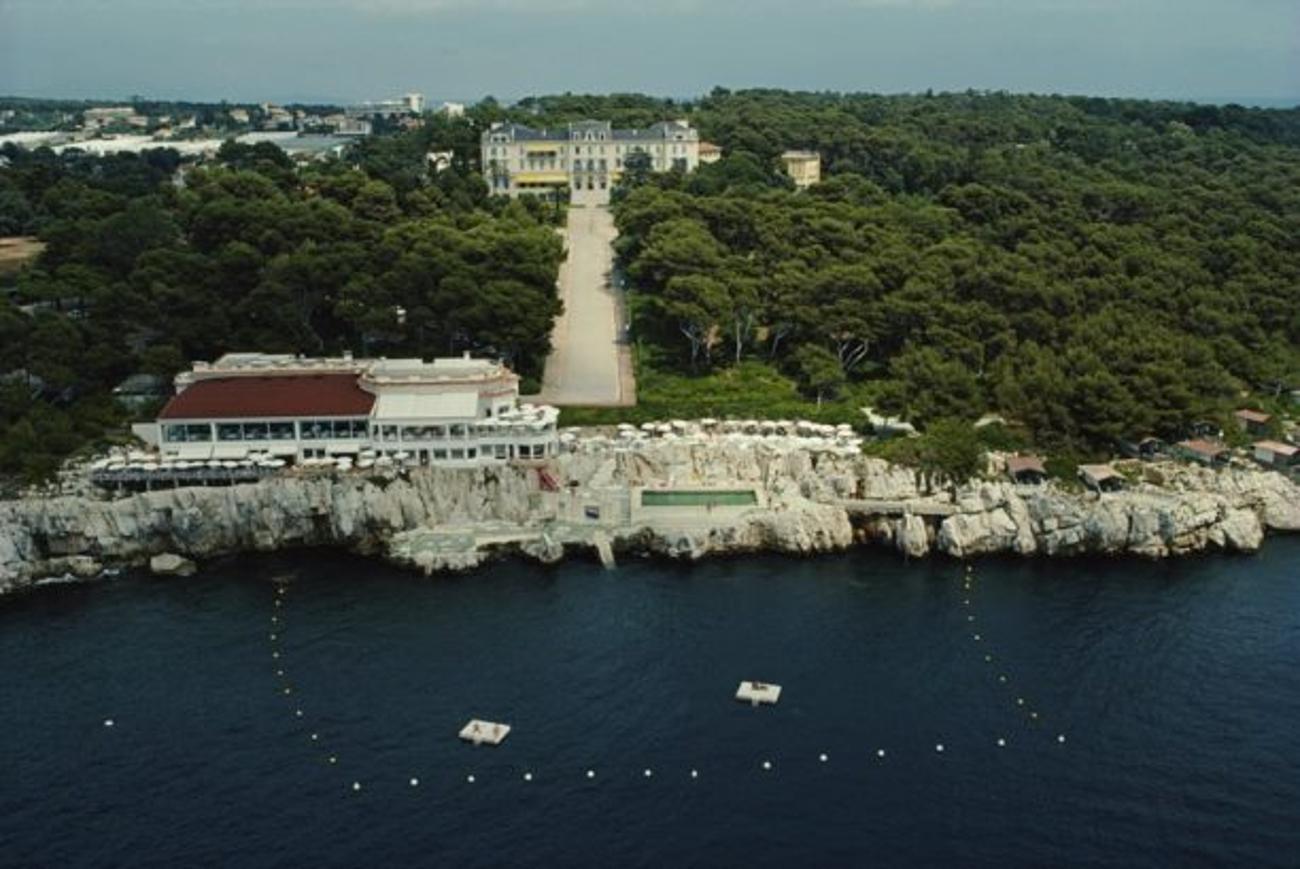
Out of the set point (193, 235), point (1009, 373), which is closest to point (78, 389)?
point (193, 235)

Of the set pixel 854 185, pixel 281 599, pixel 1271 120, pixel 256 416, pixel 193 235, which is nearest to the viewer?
pixel 281 599

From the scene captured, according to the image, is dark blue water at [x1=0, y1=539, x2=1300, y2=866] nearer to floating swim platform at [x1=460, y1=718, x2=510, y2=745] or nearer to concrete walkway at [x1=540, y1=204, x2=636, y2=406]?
floating swim platform at [x1=460, y1=718, x2=510, y2=745]

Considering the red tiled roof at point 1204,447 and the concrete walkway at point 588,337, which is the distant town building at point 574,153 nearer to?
the concrete walkway at point 588,337

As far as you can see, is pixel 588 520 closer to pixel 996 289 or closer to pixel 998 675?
pixel 998 675

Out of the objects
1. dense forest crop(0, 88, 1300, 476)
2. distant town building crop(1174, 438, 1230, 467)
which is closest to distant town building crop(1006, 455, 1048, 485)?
dense forest crop(0, 88, 1300, 476)

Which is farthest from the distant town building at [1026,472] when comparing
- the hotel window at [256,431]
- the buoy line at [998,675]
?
the hotel window at [256,431]

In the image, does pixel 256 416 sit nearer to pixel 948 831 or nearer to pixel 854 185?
pixel 948 831
